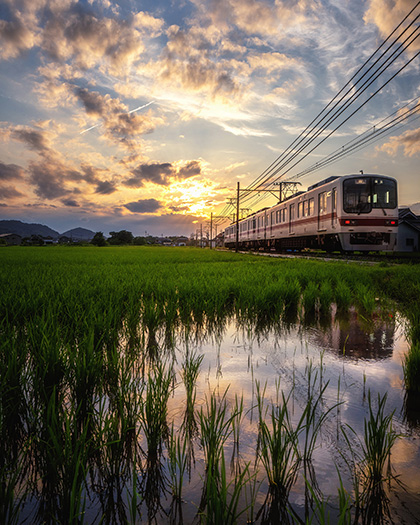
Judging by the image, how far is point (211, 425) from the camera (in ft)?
4.09

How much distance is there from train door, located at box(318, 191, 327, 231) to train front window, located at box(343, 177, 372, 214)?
1567 mm

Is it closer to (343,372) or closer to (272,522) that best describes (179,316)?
(343,372)

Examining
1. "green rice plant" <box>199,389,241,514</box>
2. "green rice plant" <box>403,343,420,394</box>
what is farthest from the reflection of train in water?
"green rice plant" <box>199,389,241,514</box>

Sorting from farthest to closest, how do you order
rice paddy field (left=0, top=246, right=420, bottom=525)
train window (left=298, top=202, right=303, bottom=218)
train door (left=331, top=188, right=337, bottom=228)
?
train window (left=298, top=202, right=303, bottom=218) → train door (left=331, top=188, right=337, bottom=228) → rice paddy field (left=0, top=246, right=420, bottom=525)

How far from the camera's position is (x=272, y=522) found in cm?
105

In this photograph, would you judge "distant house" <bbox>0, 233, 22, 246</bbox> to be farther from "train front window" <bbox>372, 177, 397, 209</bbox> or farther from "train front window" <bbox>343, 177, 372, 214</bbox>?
"train front window" <bbox>372, 177, 397, 209</bbox>

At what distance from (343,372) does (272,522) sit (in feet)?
4.85

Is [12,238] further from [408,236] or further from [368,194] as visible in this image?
[368,194]

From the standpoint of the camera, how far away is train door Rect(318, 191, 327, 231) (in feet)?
48.1

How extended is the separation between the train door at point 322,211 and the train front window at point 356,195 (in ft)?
5.14

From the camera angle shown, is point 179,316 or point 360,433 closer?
point 360,433

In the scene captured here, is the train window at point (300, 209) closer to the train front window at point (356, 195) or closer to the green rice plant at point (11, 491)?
the train front window at point (356, 195)

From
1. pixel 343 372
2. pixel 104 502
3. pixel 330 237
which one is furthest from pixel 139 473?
pixel 330 237

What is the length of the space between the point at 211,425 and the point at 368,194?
555 inches
